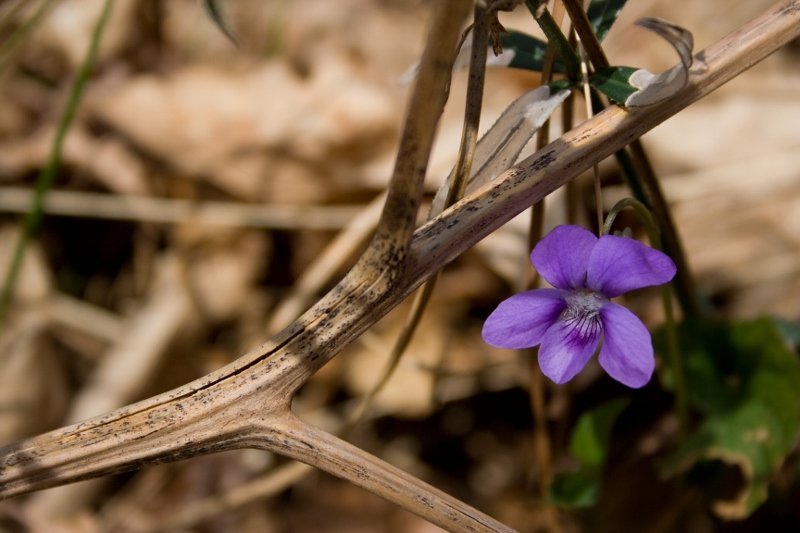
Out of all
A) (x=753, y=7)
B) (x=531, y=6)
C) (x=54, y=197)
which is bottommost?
(x=531, y=6)

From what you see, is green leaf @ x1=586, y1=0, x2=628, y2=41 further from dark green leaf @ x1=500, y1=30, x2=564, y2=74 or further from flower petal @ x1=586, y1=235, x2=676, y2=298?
flower petal @ x1=586, y1=235, x2=676, y2=298

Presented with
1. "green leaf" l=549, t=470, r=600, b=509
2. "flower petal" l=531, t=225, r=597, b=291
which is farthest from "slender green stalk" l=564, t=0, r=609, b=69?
"green leaf" l=549, t=470, r=600, b=509

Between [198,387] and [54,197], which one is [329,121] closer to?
[54,197]

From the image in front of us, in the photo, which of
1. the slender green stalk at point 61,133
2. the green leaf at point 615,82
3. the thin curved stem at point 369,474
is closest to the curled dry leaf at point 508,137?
the green leaf at point 615,82

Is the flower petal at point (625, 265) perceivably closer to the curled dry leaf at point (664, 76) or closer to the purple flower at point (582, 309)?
the purple flower at point (582, 309)

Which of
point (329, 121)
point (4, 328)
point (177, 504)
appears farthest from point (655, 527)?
point (4, 328)

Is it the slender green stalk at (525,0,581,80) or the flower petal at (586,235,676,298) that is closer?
the flower petal at (586,235,676,298)

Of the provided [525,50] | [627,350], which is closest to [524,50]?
[525,50]
